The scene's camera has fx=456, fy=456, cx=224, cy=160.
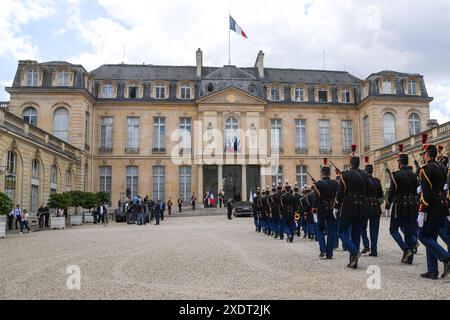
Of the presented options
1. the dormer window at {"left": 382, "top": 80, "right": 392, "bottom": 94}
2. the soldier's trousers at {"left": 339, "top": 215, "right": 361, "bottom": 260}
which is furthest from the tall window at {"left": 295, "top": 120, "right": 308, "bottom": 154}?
the soldier's trousers at {"left": 339, "top": 215, "right": 361, "bottom": 260}

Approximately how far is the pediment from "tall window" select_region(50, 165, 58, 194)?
46.2ft

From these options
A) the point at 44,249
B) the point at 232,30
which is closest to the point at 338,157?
the point at 232,30

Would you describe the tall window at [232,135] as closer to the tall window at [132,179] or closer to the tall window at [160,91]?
the tall window at [160,91]

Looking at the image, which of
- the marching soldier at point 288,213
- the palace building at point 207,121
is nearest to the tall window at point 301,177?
the palace building at point 207,121

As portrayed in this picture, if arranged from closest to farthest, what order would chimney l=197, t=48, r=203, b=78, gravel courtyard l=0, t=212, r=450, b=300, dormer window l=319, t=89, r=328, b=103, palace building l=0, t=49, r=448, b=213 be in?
gravel courtyard l=0, t=212, r=450, b=300, palace building l=0, t=49, r=448, b=213, dormer window l=319, t=89, r=328, b=103, chimney l=197, t=48, r=203, b=78

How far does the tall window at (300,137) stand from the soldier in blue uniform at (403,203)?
31301 millimetres

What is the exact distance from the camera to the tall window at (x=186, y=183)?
125 ft

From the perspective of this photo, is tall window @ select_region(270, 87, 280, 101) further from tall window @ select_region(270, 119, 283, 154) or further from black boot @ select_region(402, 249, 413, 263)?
black boot @ select_region(402, 249, 413, 263)

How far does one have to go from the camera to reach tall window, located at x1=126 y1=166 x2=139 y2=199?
124 ft

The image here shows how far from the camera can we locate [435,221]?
629 centimetres

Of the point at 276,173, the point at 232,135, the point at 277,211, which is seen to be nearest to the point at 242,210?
the point at 232,135

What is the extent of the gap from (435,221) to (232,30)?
35.2m
